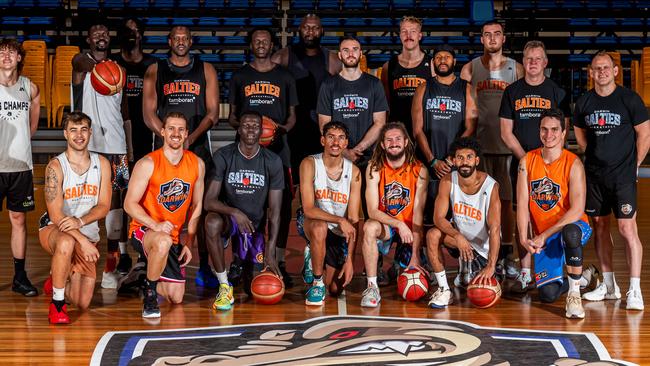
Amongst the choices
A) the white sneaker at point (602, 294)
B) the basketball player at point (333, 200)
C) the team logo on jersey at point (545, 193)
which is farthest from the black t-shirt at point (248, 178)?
the white sneaker at point (602, 294)

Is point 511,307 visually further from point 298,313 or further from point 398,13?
point 398,13

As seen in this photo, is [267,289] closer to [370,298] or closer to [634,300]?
[370,298]

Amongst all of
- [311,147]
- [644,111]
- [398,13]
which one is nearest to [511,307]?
[644,111]

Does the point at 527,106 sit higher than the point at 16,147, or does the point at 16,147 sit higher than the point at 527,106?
the point at 527,106

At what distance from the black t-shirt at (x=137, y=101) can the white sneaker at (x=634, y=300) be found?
3.60 m

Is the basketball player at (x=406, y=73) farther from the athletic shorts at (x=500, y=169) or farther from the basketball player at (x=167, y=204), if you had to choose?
the basketball player at (x=167, y=204)

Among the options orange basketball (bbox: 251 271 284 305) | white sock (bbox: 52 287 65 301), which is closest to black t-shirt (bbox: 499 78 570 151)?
orange basketball (bbox: 251 271 284 305)

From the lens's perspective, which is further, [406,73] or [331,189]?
[406,73]

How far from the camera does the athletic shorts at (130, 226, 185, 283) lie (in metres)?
5.89

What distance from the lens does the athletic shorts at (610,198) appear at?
592 centimetres

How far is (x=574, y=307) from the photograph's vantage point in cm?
562

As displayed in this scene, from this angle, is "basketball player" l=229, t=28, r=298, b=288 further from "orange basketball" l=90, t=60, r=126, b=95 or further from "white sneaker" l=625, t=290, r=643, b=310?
"white sneaker" l=625, t=290, r=643, b=310

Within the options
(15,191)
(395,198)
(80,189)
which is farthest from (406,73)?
(15,191)

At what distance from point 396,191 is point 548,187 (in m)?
1.00
